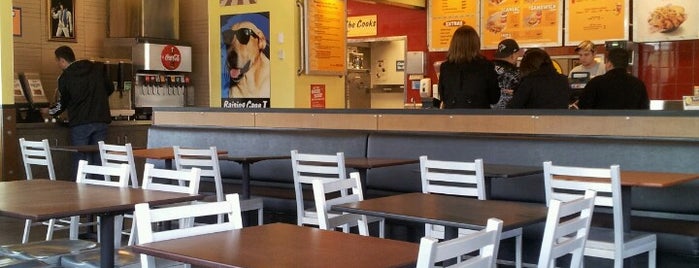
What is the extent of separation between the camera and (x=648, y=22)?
28.1 feet

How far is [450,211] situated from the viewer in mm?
3453

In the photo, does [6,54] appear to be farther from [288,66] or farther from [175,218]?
[175,218]

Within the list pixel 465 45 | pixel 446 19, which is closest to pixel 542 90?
pixel 465 45

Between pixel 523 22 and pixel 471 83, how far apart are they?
3.46 m

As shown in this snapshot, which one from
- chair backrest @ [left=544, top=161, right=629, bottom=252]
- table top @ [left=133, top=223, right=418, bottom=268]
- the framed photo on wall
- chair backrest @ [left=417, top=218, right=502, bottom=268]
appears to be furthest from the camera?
the framed photo on wall

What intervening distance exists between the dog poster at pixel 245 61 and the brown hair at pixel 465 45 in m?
3.13

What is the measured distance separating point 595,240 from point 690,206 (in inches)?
41.3

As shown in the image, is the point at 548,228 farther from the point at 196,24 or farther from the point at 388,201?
the point at 196,24

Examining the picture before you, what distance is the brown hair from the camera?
6262 mm

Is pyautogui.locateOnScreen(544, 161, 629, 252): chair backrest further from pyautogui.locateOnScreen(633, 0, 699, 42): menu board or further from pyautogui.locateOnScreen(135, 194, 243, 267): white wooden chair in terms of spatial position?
pyautogui.locateOnScreen(633, 0, 699, 42): menu board

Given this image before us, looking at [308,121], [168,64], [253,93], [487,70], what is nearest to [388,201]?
[487,70]

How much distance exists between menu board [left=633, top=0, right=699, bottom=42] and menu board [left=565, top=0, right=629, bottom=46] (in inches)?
5.2

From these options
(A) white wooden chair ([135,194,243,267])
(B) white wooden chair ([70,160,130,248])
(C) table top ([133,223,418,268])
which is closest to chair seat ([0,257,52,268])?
(B) white wooden chair ([70,160,130,248])

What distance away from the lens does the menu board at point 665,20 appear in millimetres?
8320
